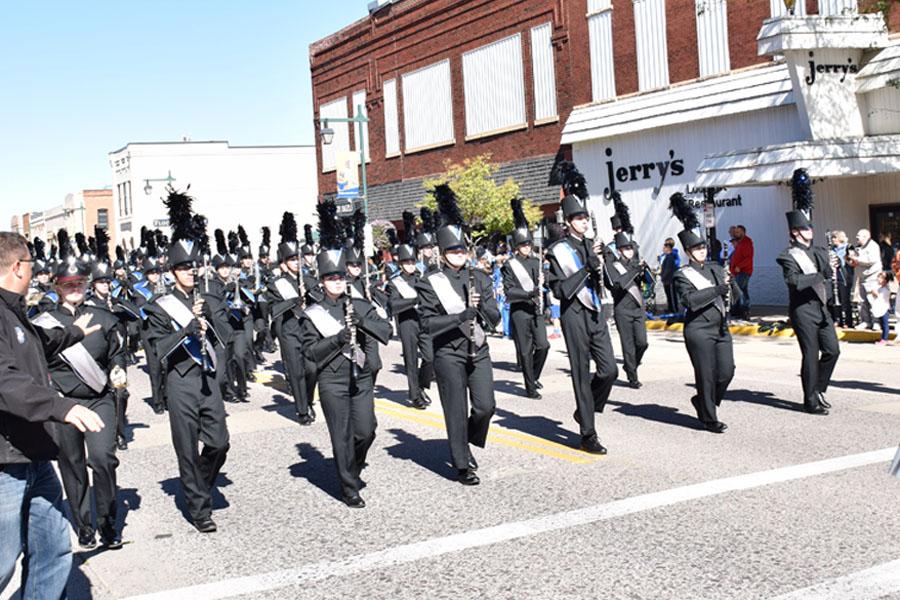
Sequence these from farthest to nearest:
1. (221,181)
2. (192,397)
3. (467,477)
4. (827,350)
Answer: (221,181) → (827,350) → (467,477) → (192,397)

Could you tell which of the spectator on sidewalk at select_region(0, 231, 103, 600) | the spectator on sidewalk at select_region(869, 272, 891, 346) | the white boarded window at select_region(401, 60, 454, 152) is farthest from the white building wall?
the spectator on sidewalk at select_region(0, 231, 103, 600)

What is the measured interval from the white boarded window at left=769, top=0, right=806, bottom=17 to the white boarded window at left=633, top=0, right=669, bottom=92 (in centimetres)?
386

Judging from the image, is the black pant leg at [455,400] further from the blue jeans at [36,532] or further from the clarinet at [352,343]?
the blue jeans at [36,532]

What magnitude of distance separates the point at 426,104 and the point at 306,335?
108ft

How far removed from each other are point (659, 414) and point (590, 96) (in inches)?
873

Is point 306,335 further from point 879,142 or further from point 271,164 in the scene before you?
point 271,164

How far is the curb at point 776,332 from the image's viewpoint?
17.6 m

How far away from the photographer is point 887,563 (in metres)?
6.11

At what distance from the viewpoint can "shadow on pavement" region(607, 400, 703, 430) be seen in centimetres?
1088

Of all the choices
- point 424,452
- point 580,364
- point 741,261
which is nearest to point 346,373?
point 424,452

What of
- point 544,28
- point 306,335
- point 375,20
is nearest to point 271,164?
point 375,20

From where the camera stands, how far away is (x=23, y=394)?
4531 millimetres

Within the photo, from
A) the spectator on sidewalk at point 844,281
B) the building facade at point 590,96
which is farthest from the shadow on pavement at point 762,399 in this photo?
the building facade at point 590,96

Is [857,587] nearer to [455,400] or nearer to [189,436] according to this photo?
[455,400]
